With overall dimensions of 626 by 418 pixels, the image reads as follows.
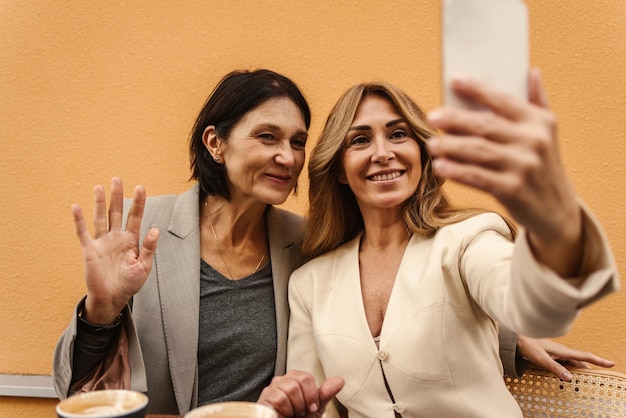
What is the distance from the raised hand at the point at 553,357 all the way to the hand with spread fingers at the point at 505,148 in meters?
0.68

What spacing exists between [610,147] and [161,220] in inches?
46.4

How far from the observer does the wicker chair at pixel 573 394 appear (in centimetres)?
101

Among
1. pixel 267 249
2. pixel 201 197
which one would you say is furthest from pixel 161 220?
pixel 267 249

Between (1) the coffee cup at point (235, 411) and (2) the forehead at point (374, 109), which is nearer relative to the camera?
(1) the coffee cup at point (235, 411)

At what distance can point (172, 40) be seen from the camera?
155cm

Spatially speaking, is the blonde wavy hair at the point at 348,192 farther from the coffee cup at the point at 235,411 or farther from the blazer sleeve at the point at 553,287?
the coffee cup at the point at 235,411

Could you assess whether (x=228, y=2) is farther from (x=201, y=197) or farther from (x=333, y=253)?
(x=333, y=253)

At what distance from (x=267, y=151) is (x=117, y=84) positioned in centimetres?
62

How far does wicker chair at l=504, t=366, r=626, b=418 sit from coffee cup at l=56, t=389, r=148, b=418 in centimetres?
83

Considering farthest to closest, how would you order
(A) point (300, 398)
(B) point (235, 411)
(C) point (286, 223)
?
(C) point (286, 223) < (A) point (300, 398) < (B) point (235, 411)

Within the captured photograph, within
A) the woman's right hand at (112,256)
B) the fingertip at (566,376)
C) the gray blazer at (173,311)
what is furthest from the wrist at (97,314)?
the fingertip at (566,376)

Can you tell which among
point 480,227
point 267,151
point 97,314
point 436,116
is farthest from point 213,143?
point 436,116

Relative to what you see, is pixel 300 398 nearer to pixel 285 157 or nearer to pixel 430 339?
pixel 430 339

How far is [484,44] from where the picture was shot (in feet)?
1.41
